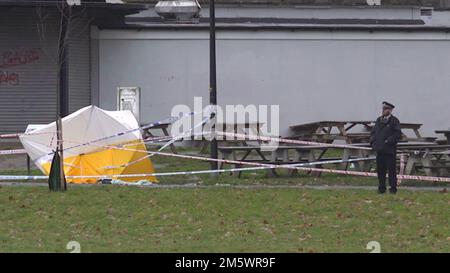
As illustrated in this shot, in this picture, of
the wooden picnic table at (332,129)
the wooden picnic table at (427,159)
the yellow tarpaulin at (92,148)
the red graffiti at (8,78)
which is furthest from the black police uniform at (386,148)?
the red graffiti at (8,78)

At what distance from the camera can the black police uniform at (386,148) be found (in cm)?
1689

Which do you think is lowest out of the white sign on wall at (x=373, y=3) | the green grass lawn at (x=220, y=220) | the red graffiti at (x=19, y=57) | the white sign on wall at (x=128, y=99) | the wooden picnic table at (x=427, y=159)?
the green grass lawn at (x=220, y=220)

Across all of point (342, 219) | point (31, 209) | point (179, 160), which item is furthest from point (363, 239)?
point (179, 160)

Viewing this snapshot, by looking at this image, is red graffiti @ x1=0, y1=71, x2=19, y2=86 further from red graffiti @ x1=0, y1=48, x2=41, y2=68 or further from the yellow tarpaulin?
the yellow tarpaulin

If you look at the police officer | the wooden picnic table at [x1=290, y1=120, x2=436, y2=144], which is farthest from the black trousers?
the wooden picnic table at [x1=290, y1=120, x2=436, y2=144]

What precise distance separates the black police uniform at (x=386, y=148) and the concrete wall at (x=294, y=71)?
13.4m

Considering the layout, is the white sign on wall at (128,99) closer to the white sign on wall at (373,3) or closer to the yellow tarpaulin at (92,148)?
the yellow tarpaulin at (92,148)

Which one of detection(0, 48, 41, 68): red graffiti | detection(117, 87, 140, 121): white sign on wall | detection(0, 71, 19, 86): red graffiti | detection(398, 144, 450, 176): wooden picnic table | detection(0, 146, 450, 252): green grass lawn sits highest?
detection(0, 48, 41, 68): red graffiti

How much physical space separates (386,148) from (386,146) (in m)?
0.05

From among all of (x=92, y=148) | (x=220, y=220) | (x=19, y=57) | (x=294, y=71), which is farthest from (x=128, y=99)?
(x=220, y=220)

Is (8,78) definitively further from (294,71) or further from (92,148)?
(92,148)

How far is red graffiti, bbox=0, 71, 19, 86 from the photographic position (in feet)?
96.0

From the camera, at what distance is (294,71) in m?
30.6

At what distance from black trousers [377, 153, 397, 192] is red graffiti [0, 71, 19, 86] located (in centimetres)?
1532
